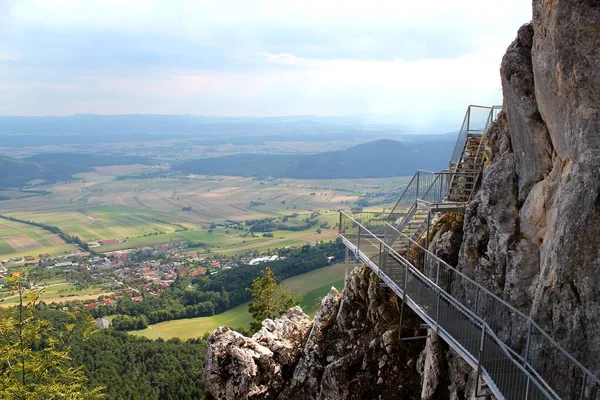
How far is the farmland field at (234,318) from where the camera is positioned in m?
74.0

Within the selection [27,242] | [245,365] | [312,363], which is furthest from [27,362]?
[27,242]

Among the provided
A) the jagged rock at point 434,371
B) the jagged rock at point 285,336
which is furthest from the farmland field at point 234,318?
the jagged rock at point 434,371

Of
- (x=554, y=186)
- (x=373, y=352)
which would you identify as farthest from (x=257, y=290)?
(x=554, y=186)

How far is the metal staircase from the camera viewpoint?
9938 millimetres

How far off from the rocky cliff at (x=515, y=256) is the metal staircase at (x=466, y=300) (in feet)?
0.90

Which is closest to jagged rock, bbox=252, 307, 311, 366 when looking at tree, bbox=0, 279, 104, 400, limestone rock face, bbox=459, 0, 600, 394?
tree, bbox=0, 279, 104, 400

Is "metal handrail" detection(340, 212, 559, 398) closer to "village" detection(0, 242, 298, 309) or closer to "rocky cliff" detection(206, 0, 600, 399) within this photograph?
"rocky cliff" detection(206, 0, 600, 399)

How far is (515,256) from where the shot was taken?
41.0ft

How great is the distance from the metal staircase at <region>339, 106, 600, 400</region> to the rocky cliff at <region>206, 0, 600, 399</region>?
0.27 metres

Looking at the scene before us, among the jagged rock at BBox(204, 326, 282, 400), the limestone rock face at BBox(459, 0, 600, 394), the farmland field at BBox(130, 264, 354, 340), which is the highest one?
the limestone rock face at BBox(459, 0, 600, 394)

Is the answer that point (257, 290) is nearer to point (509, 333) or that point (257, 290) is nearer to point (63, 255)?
point (509, 333)

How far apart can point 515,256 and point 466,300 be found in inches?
78.9

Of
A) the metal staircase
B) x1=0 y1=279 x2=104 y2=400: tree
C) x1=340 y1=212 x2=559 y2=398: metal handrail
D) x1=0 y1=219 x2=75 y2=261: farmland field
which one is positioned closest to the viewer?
x1=340 y1=212 x2=559 y2=398: metal handrail

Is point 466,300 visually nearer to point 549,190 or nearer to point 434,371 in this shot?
point 434,371
